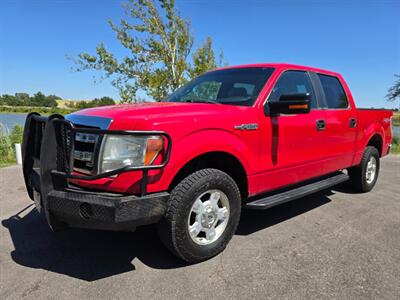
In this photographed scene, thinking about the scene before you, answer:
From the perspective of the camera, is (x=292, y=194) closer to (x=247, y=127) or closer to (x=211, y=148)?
(x=247, y=127)

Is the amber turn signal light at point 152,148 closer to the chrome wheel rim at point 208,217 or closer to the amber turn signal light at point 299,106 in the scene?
the chrome wheel rim at point 208,217

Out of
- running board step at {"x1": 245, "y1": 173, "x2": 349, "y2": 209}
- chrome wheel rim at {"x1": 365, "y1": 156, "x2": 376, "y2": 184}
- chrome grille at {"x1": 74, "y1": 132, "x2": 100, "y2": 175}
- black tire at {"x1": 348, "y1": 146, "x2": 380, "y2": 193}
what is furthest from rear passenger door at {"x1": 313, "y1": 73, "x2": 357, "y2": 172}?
chrome grille at {"x1": 74, "y1": 132, "x2": 100, "y2": 175}

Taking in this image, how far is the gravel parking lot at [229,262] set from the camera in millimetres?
2367

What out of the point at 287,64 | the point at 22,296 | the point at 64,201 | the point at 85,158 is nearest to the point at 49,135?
the point at 85,158

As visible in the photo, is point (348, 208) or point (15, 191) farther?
point (15, 191)

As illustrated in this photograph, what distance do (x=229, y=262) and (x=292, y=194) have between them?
1.21 m

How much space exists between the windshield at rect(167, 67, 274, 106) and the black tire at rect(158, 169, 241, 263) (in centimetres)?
98

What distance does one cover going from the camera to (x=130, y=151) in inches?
94.1

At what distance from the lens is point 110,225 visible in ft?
7.58

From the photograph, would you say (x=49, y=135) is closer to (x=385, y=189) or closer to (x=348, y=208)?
(x=348, y=208)

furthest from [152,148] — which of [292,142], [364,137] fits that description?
[364,137]

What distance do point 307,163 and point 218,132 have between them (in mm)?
1613

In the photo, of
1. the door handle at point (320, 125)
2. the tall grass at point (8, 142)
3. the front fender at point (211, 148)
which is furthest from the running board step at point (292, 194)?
the tall grass at point (8, 142)

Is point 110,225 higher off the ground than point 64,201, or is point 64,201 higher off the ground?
point 64,201
